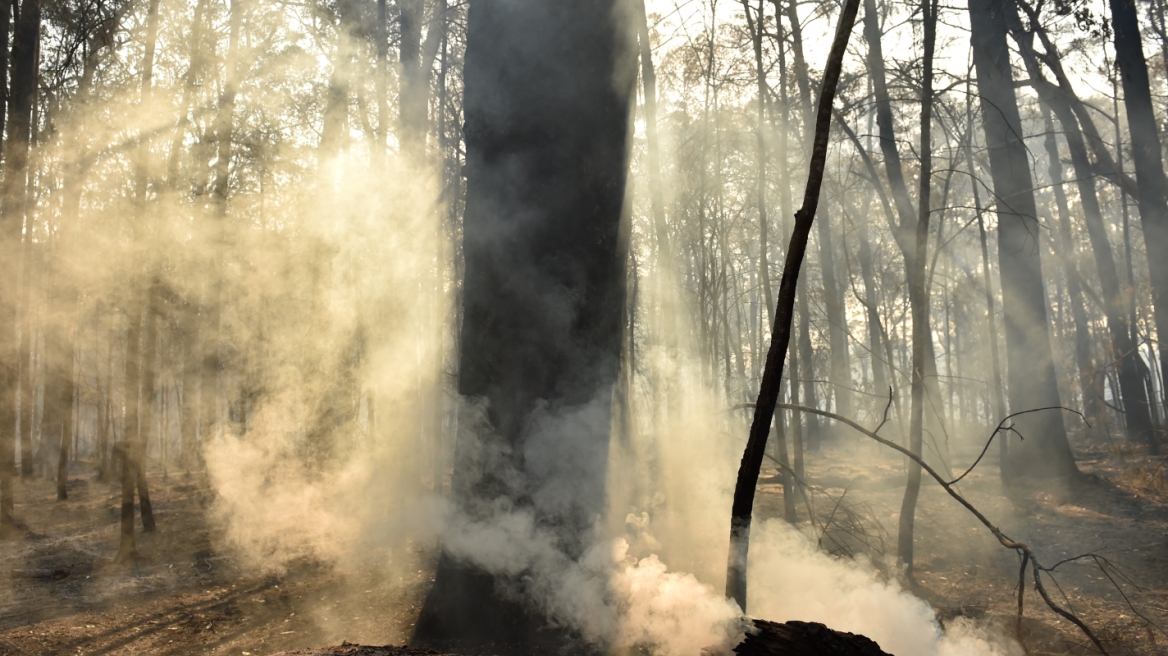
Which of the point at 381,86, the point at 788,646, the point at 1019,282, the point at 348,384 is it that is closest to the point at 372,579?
the point at 348,384

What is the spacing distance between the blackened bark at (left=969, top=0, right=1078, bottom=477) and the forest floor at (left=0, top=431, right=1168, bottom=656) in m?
0.70

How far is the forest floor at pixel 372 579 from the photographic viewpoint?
454 cm

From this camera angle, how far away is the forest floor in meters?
4.54

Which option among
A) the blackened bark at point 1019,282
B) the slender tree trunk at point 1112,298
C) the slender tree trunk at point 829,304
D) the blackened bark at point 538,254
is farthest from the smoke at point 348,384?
the slender tree trunk at point 1112,298

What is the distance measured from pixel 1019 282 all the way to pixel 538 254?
9.26 metres

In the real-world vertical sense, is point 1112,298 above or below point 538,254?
above

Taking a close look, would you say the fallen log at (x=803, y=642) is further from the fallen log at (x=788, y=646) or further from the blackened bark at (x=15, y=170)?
the blackened bark at (x=15, y=170)

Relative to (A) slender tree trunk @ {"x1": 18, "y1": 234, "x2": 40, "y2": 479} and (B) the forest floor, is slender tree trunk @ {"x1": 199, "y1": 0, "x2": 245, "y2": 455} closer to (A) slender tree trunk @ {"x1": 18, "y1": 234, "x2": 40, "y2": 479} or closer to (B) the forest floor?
(A) slender tree trunk @ {"x1": 18, "y1": 234, "x2": 40, "y2": 479}

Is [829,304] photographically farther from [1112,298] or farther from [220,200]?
[220,200]

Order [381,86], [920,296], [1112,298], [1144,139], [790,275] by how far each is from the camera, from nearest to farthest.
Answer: [790,275] < [920,296] < [1144,139] < [381,86] < [1112,298]

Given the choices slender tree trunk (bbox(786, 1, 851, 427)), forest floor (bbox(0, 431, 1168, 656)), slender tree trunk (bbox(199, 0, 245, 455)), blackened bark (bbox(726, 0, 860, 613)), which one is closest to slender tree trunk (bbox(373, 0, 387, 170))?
slender tree trunk (bbox(199, 0, 245, 455))

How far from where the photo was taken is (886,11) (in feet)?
34.8

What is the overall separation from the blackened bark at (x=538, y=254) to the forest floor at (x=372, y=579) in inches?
65.4

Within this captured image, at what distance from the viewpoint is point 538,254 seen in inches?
154
